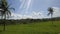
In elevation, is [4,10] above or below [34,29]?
above

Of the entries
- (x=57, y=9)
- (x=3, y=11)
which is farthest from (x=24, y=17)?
(x=57, y=9)

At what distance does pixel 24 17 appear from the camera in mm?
2928

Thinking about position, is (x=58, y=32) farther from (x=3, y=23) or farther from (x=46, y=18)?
(x=3, y=23)

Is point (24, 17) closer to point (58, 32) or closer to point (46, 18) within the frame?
point (46, 18)

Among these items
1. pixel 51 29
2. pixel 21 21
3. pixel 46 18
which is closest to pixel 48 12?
pixel 46 18

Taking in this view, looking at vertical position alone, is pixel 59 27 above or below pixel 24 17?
below

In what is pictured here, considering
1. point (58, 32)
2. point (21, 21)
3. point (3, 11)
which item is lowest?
point (58, 32)

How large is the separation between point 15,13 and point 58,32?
32.7 inches

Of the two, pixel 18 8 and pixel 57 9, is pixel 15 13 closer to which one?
pixel 18 8

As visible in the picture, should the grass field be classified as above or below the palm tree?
below

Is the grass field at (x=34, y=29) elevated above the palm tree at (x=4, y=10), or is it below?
below

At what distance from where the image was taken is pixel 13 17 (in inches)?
116

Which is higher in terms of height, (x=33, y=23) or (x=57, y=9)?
(x=57, y=9)

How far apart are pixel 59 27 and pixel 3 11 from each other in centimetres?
103
